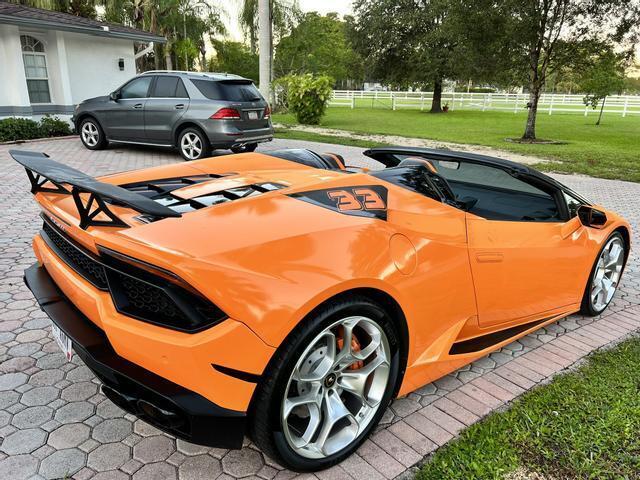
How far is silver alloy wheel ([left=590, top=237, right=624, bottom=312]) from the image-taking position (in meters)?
3.73

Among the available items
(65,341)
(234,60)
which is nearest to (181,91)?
(65,341)

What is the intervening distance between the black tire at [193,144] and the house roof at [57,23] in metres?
6.32

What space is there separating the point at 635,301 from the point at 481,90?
5932 centimetres

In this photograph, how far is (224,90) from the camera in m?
10.4

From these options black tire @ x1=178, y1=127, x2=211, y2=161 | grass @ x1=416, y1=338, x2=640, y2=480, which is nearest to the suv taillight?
black tire @ x1=178, y1=127, x2=211, y2=161

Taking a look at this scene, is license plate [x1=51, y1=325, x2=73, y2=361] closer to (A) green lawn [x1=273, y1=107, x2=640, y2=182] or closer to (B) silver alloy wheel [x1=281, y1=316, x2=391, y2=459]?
(B) silver alloy wheel [x1=281, y1=316, x2=391, y2=459]

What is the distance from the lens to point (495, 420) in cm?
249

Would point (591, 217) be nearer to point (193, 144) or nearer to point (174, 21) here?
point (193, 144)

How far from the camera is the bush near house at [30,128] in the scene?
504 inches

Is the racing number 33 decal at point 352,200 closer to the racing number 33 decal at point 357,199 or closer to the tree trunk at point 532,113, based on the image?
the racing number 33 decal at point 357,199

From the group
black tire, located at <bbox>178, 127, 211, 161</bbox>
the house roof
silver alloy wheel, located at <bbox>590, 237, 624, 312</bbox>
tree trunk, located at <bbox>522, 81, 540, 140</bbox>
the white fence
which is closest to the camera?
silver alloy wheel, located at <bbox>590, 237, 624, 312</bbox>

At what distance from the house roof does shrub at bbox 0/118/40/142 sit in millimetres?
2522

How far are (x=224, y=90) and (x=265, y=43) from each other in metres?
10.9

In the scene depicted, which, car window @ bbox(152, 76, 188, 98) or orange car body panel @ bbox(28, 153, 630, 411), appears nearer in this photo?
orange car body panel @ bbox(28, 153, 630, 411)
